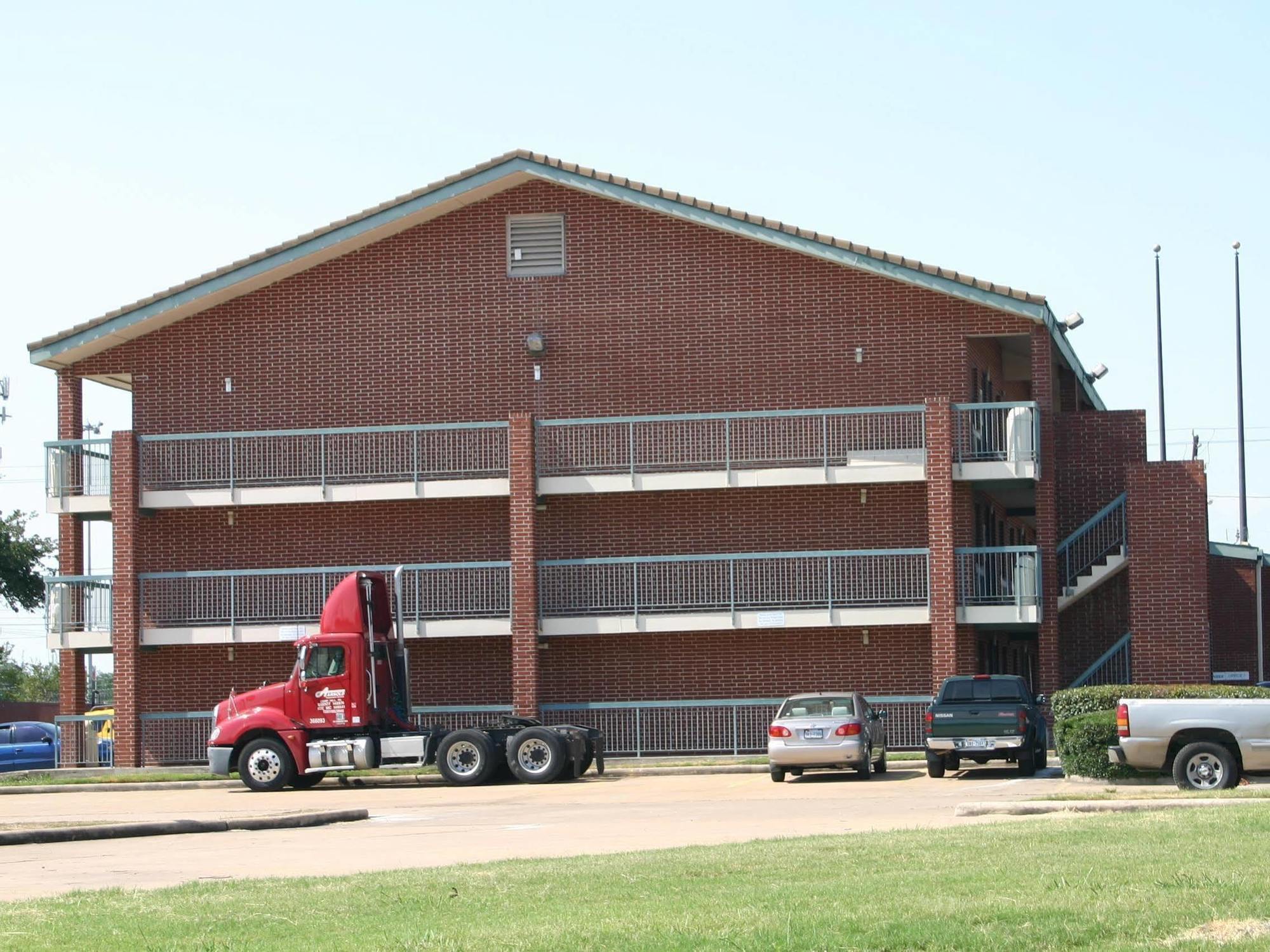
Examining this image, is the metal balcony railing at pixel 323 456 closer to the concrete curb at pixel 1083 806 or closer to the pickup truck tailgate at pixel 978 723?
the pickup truck tailgate at pixel 978 723

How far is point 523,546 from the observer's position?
3666 cm

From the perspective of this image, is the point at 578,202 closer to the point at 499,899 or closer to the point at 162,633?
the point at 162,633

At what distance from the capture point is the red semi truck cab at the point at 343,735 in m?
30.7

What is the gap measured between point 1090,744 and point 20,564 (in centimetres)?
4522

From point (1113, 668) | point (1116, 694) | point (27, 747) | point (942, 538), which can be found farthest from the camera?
point (27, 747)

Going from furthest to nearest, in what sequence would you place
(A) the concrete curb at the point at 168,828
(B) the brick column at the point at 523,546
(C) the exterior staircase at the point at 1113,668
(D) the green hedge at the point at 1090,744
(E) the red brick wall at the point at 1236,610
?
(E) the red brick wall at the point at 1236,610 → (C) the exterior staircase at the point at 1113,668 → (B) the brick column at the point at 523,546 → (D) the green hedge at the point at 1090,744 → (A) the concrete curb at the point at 168,828

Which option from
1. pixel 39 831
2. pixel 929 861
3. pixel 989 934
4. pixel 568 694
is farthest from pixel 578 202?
pixel 989 934

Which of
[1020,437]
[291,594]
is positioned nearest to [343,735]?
[291,594]

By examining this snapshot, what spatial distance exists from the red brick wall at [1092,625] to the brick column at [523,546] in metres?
11.8

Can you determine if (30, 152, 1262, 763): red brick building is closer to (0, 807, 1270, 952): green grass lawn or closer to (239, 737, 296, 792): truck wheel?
(239, 737, 296, 792): truck wheel

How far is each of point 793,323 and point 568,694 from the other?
8743mm

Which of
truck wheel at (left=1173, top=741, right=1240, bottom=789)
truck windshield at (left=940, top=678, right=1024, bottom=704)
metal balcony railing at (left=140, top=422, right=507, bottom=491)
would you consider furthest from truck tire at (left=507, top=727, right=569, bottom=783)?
truck wheel at (left=1173, top=741, right=1240, bottom=789)

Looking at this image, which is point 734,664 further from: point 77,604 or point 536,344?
point 77,604

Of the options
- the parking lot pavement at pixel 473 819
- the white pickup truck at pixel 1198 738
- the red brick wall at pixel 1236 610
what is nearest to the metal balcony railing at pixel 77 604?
the parking lot pavement at pixel 473 819
